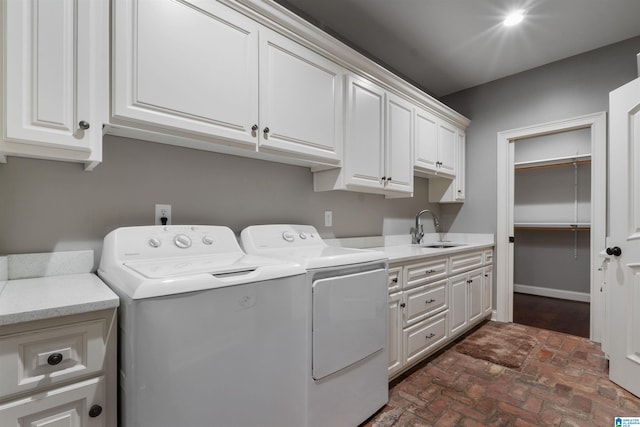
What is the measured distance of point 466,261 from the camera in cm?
285

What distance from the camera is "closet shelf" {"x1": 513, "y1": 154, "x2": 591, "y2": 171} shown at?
3902 mm

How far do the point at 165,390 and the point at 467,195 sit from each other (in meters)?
3.55

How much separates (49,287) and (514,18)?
3.33m

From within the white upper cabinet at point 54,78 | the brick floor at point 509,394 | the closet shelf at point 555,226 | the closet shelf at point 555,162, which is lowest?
the brick floor at point 509,394

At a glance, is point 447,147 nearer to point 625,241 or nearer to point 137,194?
point 625,241

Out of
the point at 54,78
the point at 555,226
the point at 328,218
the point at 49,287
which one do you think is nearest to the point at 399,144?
the point at 328,218

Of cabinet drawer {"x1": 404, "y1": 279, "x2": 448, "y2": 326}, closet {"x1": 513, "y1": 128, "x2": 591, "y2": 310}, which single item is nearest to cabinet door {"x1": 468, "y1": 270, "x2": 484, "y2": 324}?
cabinet drawer {"x1": 404, "y1": 279, "x2": 448, "y2": 326}

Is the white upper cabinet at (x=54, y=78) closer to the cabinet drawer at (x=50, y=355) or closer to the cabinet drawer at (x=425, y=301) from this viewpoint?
the cabinet drawer at (x=50, y=355)

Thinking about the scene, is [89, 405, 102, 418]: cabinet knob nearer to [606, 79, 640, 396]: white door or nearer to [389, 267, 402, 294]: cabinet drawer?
[389, 267, 402, 294]: cabinet drawer

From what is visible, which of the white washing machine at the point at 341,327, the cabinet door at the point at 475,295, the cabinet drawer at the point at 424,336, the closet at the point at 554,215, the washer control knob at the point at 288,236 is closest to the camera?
the white washing machine at the point at 341,327

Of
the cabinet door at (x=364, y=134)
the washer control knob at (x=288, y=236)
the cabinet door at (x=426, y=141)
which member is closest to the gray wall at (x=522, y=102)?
the cabinet door at (x=426, y=141)

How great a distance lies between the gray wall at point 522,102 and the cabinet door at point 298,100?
7.34 ft

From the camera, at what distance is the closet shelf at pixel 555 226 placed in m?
4.00

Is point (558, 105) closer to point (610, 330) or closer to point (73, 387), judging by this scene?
point (610, 330)
